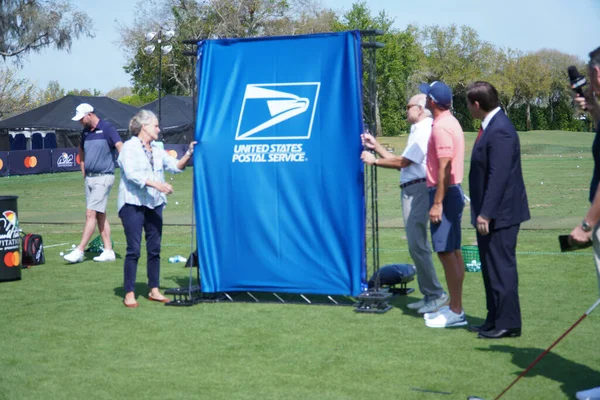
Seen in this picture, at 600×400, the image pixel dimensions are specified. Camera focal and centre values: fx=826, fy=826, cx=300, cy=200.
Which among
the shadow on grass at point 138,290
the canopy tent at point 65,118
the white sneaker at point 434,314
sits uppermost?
the canopy tent at point 65,118

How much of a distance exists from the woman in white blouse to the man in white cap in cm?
229

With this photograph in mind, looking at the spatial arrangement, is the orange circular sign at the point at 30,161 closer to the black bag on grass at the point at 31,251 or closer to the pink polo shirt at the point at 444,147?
the black bag on grass at the point at 31,251

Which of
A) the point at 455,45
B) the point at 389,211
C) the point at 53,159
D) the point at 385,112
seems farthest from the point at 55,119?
the point at 455,45

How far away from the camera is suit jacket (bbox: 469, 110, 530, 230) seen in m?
6.59

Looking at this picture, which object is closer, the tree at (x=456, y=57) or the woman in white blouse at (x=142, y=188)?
the woman in white blouse at (x=142, y=188)

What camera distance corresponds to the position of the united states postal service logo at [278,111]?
317 inches

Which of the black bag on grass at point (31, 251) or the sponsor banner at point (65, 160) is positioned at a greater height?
the sponsor banner at point (65, 160)

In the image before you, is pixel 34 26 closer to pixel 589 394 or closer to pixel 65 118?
pixel 65 118

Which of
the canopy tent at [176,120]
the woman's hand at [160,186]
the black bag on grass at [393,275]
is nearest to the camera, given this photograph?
the woman's hand at [160,186]

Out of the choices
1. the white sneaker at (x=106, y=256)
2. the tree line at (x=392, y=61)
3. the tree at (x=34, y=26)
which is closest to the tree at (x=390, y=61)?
the tree line at (x=392, y=61)

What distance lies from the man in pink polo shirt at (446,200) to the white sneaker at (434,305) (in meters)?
0.35

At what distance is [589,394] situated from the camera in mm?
5078

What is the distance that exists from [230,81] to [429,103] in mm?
2106

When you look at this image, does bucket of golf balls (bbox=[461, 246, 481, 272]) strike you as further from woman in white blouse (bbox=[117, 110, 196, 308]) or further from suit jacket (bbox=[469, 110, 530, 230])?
woman in white blouse (bbox=[117, 110, 196, 308])
